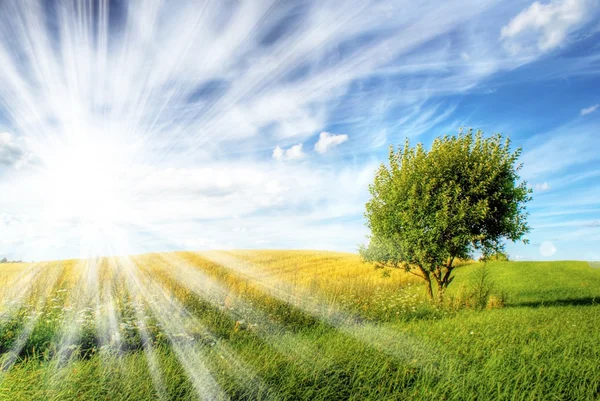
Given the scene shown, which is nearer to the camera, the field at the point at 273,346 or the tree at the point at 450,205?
the field at the point at 273,346

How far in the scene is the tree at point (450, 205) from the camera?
1819cm

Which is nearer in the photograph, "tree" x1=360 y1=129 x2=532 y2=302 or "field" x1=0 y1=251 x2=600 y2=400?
"field" x1=0 y1=251 x2=600 y2=400

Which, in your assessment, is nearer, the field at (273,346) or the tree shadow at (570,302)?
the field at (273,346)

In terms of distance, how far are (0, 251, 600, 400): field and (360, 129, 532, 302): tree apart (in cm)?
435

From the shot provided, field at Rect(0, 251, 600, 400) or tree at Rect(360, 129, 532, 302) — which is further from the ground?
tree at Rect(360, 129, 532, 302)

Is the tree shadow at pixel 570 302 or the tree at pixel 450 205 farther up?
the tree at pixel 450 205

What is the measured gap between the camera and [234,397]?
5988 millimetres

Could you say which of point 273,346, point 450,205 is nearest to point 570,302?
point 450,205

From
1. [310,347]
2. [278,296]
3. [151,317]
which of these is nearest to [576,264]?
[278,296]

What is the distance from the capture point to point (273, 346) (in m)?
8.78

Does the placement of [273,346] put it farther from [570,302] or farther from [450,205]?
[570,302]

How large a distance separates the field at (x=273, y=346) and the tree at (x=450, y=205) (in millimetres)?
4352

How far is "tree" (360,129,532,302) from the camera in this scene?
59.7 ft

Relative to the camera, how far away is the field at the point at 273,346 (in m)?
6.35
